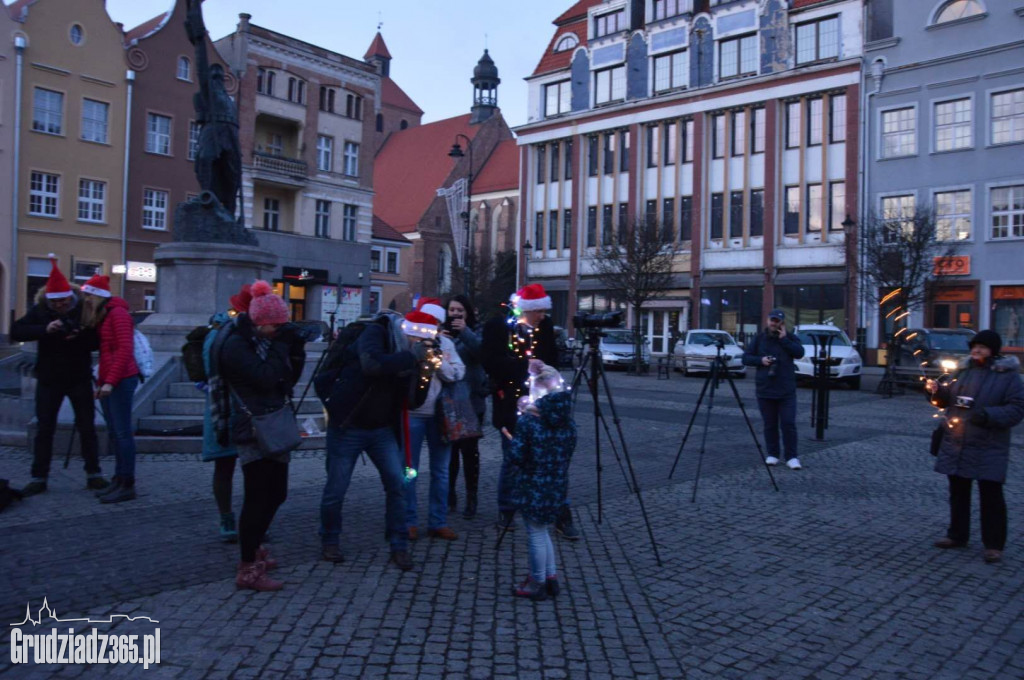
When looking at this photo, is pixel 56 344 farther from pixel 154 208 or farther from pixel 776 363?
pixel 154 208

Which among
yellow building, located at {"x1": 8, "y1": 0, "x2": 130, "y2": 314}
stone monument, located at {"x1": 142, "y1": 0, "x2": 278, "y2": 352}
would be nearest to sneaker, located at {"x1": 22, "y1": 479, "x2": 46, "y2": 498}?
stone monument, located at {"x1": 142, "y1": 0, "x2": 278, "y2": 352}

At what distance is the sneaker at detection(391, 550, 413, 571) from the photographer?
546cm

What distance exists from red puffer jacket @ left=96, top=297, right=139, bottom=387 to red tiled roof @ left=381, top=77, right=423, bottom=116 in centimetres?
7969

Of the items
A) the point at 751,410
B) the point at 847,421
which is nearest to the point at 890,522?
the point at 847,421

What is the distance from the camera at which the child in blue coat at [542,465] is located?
487cm

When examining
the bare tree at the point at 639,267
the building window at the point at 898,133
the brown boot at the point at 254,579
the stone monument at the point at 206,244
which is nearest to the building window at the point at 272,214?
the bare tree at the point at 639,267

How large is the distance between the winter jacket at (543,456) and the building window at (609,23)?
43.0 metres

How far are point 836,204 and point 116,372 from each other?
34731 mm

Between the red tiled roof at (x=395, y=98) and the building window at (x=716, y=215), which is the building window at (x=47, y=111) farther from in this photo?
the red tiled roof at (x=395, y=98)

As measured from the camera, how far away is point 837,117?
36625 millimetres

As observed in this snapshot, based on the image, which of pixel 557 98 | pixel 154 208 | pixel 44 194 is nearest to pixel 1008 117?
pixel 557 98

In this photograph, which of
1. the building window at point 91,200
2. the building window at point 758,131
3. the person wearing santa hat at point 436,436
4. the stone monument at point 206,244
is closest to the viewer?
the person wearing santa hat at point 436,436

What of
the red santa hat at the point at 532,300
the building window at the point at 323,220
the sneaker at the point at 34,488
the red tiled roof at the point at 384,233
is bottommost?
the sneaker at the point at 34,488

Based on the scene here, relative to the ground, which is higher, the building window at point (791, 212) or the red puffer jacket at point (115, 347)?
the building window at point (791, 212)
